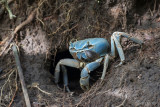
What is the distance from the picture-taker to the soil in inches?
146

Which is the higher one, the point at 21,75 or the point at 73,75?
the point at 21,75

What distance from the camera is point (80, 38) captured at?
5.42 meters

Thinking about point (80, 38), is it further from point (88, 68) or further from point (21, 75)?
point (21, 75)

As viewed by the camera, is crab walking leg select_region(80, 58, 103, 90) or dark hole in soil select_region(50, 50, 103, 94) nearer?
crab walking leg select_region(80, 58, 103, 90)

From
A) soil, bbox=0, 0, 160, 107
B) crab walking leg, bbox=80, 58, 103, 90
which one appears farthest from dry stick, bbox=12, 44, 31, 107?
crab walking leg, bbox=80, 58, 103, 90

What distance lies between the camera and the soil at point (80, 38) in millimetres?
3715

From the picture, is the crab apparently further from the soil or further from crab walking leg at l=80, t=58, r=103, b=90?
the soil

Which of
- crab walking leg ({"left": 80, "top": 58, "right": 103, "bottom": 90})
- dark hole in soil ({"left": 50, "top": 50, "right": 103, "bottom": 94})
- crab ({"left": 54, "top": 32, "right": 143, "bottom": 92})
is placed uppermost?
crab ({"left": 54, "top": 32, "right": 143, "bottom": 92})

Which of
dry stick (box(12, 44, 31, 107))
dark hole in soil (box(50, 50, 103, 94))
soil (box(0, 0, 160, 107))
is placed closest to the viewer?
soil (box(0, 0, 160, 107))

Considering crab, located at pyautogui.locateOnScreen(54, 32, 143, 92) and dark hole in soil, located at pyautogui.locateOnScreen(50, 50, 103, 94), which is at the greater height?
crab, located at pyautogui.locateOnScreen(54, 32, 143, 92)

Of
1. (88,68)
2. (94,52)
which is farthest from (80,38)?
(88,68)

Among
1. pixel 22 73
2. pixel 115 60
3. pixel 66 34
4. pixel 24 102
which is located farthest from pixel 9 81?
pixel 115 60

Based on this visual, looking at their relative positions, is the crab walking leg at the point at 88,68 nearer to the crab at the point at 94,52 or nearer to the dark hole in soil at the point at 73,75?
the crab at the point at 94,52

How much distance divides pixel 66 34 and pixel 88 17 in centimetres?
68
